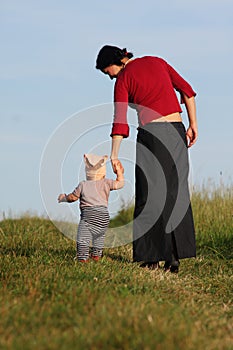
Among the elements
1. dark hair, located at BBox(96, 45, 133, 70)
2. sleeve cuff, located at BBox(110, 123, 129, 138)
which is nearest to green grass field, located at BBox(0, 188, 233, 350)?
sleeve cuff, located at BBox(110, 123, 129, 138)

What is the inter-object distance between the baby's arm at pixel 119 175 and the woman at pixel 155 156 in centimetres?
24

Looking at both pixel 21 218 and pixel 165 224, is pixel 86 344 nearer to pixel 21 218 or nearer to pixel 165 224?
pixel 165 224

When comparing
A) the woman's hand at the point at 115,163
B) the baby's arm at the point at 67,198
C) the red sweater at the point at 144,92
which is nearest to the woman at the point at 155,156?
the red sweater at the point at 144,92

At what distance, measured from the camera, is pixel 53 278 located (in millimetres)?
5410

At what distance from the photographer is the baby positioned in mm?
7090

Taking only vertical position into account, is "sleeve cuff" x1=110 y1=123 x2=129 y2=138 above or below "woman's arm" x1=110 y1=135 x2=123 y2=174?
above

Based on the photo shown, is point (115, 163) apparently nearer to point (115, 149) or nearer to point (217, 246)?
point (115, 149)

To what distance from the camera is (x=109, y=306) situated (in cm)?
423

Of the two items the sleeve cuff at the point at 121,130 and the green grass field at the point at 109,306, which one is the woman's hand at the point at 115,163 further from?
the green grass field at the point at 109,306

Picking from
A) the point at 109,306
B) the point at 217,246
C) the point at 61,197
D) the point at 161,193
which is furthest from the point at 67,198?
the point at 217,246

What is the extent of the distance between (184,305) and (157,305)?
396mm

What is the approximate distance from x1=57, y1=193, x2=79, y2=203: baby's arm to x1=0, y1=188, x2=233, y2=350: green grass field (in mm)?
614

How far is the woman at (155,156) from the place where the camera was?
7.01 m

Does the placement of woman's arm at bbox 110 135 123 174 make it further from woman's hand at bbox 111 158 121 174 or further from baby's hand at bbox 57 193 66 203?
baby's hand at bbox 57 193 66 203
